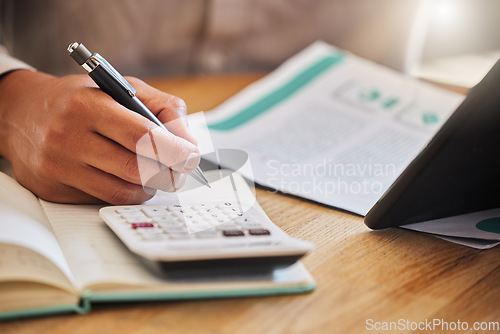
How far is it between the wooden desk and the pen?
0.17 meters

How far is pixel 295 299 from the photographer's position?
15.4 inches

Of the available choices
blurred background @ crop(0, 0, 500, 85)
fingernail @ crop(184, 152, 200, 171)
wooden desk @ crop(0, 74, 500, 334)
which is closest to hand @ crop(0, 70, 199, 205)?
fingernail @ crop(184, 152, 200, 171)

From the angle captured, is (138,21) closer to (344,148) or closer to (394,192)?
(344,148)

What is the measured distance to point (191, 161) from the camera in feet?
1.52

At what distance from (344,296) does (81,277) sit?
0.61 ft

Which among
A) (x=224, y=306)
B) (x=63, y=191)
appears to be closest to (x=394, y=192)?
(x=224, y=306)

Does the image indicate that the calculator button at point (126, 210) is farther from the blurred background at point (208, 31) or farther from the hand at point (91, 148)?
the blurred background at point (208, 31)

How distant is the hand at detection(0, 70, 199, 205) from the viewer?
45 centimetres

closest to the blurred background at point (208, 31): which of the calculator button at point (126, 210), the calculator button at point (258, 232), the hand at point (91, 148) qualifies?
the hand at point (91, 148)

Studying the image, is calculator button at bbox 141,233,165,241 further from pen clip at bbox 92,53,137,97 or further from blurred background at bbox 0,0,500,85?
blurred background at bbox 0,0,500,85

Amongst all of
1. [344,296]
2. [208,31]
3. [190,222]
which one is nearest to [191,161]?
[190,222]

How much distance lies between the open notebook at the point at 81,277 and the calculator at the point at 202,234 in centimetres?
2

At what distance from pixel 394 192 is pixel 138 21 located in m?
0.69

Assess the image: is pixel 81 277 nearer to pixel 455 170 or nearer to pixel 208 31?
pixel 455 170
